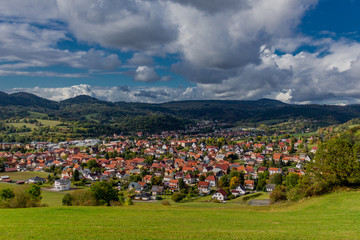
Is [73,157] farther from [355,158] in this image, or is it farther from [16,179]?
[355,158]

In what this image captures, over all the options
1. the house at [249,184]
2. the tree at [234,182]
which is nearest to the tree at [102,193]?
the tree at [234,182]

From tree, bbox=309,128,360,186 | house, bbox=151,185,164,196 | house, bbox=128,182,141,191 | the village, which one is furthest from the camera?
house, bbox=128,182,141,191

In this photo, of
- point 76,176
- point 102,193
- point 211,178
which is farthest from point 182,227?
point 76,176

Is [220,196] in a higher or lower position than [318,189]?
A: lower

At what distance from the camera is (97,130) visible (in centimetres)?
18800

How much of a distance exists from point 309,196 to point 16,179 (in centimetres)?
7486

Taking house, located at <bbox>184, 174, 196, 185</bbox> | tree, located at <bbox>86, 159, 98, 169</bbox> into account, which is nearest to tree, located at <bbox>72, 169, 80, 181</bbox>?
tree, located at <bbox>86, 159, 98, 169</bbox>

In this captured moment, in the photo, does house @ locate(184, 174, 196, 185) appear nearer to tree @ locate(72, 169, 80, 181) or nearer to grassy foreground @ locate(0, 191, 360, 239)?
tree @ locate(72, 169, 80, 181)

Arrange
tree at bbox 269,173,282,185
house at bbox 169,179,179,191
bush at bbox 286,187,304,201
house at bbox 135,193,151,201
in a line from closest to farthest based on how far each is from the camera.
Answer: bush at bbox 286,187,304,201 < house at bbox 135,193,151,201 < tree at bbox 269,173,282,185 < house at bbox 169,179,179,191

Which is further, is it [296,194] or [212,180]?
[212,180]

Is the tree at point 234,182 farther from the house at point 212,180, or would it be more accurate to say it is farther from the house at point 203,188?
the house at point 212,180

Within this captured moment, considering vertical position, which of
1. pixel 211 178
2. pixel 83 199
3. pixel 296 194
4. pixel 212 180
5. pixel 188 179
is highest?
pixel 296 194

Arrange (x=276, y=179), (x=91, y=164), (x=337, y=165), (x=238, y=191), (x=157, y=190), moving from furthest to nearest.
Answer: (x=91, y=164)
(x=157, y=190)
(x=276, y=179)
(x=238, y=191)
(x=337, y=165)

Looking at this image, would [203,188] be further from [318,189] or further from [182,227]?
[182,227]
